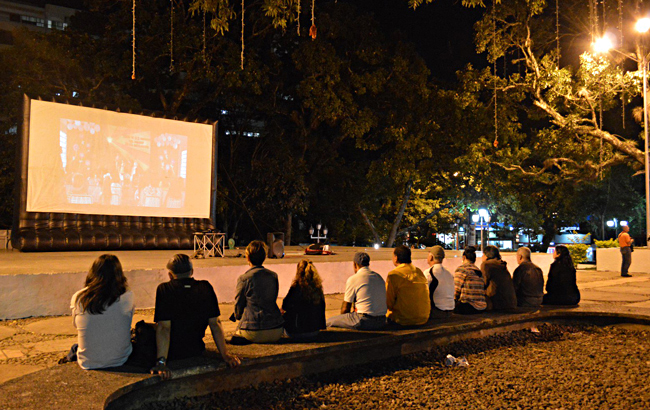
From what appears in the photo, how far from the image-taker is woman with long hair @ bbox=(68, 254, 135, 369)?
4.01 m

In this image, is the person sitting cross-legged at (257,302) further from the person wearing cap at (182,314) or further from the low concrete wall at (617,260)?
the low concrete wall at (617,260)

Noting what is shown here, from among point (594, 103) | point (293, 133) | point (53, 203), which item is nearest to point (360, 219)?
point (293, 133)

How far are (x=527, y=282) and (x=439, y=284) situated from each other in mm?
1844

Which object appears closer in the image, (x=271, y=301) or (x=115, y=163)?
(x=271, y=301)

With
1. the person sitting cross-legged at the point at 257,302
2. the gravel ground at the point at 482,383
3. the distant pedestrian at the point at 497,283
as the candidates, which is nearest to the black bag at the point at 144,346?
the gravel ground at the point at 482,383

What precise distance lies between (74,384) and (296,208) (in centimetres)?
1720

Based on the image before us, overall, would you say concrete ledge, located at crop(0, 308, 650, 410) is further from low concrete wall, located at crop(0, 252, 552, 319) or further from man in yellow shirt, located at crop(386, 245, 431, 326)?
low concrete wall, located at crop(0, 252, 552, 319)

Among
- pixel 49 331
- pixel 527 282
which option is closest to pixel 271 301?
pixel 49 331

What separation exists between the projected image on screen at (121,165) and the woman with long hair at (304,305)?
32.0 feet

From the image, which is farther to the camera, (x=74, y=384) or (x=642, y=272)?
(x=642, y=272)

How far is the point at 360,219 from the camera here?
2680cm

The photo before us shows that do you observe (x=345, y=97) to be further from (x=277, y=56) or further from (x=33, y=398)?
(x=33, y=398)

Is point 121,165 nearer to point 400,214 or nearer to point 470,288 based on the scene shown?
point 470,288

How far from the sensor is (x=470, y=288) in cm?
A: 732
